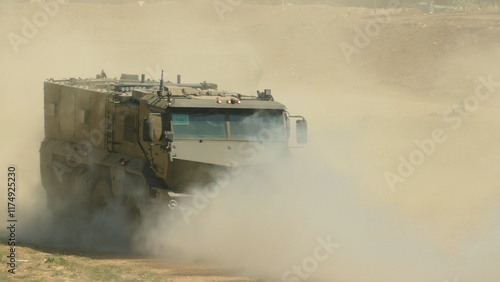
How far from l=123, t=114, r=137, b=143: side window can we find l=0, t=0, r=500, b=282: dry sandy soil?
1.56m

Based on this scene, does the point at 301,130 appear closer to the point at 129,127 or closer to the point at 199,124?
the point at 199,124

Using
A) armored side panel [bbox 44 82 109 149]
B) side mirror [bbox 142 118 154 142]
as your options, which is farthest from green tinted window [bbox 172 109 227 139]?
armored side panel [bbox 44 82 109 149]

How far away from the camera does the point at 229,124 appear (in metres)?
18.4

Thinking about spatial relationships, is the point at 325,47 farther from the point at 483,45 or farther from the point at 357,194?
the point at 357,194

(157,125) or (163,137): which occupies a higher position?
(157,125)

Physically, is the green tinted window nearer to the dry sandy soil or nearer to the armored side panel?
the dry sandy soil

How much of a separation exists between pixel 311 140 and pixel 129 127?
10.6 metres

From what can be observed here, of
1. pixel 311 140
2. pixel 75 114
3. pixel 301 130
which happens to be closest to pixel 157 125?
pixel 301 130

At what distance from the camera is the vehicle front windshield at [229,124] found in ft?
59.5

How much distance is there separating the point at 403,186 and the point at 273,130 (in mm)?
8010

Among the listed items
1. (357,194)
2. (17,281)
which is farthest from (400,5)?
(17,281)

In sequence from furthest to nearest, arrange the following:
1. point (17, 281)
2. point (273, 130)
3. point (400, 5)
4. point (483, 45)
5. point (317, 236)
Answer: point (400, 5), point (483, 45), point (273, 130), point (317, 236), point (17, 281)

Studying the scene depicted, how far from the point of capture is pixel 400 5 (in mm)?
65188

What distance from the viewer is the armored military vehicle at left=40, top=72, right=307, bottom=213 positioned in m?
17.8
